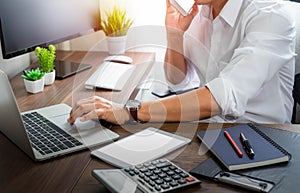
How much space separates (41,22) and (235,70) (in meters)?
0.78

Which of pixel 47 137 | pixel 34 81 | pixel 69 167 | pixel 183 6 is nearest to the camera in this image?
pixel 69 167

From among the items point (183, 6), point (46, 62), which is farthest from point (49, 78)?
point (183, 6)

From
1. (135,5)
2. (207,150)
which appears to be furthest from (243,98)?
(135,5)

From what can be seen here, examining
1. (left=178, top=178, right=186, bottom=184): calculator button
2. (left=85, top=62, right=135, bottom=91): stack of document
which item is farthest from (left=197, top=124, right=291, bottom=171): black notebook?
(left=85, top=62, right=135, bottom=91): stack of document

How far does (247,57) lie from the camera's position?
4.14 feet

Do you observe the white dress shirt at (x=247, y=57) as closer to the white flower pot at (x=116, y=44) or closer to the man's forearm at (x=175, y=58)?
the man's forearm at (x=175, y=58)

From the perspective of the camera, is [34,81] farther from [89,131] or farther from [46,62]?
[89,131]

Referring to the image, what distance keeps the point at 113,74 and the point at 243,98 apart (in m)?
0.59

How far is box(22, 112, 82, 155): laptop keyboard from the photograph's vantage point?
1059mm

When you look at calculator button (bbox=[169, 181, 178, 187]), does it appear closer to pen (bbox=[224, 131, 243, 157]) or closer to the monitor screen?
pen (bbox=[224, 131, 243, 157])

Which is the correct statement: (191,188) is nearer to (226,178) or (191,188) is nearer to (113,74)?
(226,178)

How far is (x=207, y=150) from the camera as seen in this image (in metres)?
1.03

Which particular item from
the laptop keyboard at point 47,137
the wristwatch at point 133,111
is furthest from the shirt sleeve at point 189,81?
the laptop keyboard at point 47,137

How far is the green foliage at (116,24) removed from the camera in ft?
6.64
